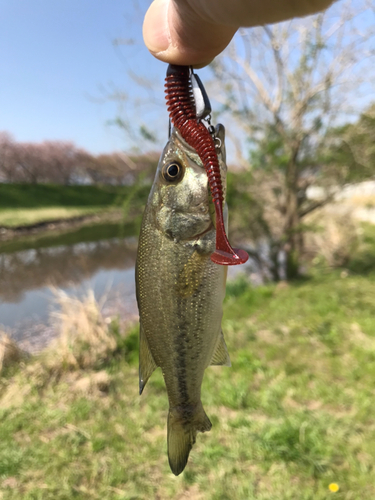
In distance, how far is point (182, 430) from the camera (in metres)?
1.69

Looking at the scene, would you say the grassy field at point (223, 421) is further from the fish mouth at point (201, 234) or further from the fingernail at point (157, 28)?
the fingernail at point (157, 28)

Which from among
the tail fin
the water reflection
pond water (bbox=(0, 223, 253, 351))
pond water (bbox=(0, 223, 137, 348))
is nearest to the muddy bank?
pond water (bbox=(0, 223, 253, 351))

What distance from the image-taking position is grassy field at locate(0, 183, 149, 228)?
91.0 ft

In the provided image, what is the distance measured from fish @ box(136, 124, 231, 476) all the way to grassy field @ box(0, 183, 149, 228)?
22010mm

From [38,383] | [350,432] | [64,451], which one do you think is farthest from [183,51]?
[38,383]

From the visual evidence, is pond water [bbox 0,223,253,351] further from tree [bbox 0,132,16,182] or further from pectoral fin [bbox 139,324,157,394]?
tree [bbox 0,132,16,182]

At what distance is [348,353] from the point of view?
586 centimetres

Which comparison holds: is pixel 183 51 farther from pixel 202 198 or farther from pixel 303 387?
pixel 303 387

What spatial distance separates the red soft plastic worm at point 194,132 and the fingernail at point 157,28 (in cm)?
15

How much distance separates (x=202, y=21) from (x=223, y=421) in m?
4.57

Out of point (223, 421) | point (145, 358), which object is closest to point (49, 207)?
point (223, 421)

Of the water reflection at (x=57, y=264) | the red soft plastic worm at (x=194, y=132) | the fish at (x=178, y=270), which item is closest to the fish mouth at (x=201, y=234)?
the fish at (x=178, y=270)

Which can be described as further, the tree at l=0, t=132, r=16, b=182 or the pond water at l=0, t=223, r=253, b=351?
the tree at l=0, t=132, r=16, b=182

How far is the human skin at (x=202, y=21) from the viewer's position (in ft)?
3.87
